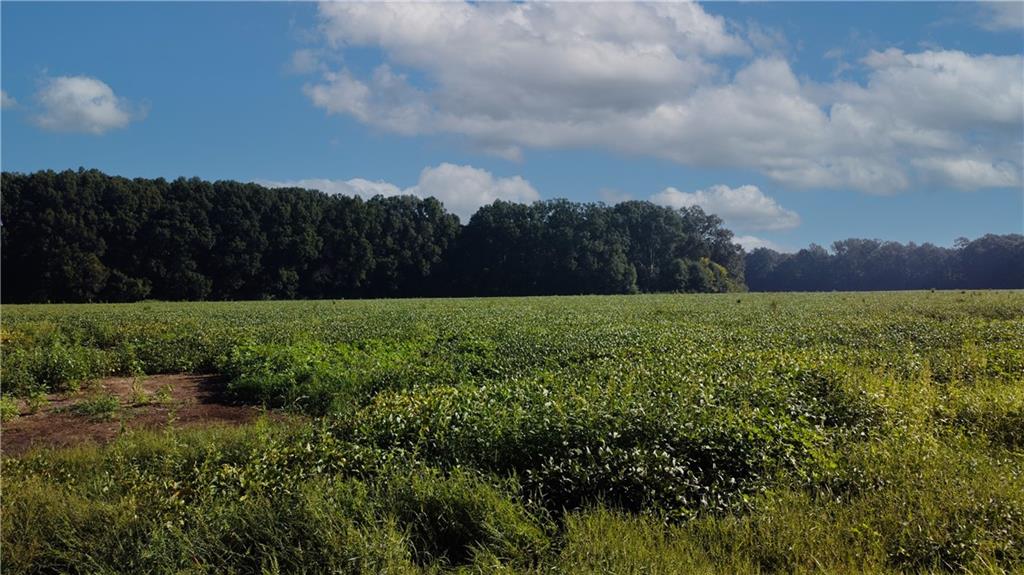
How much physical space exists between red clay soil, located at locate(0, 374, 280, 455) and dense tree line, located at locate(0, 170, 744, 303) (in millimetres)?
55874

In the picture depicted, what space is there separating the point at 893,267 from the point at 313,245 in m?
92.0

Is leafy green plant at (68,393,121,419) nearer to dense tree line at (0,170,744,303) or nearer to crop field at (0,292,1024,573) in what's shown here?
crop field at (0,292,1024,573)

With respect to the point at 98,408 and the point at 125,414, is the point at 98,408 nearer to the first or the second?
the point at 98,408

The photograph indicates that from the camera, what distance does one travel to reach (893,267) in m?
104

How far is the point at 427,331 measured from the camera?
63.2 feet

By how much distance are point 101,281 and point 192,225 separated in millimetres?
11168

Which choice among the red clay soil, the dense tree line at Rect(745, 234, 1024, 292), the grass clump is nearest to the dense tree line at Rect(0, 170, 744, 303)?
the dense tree line at Rect(745, 234, 1024, 292)

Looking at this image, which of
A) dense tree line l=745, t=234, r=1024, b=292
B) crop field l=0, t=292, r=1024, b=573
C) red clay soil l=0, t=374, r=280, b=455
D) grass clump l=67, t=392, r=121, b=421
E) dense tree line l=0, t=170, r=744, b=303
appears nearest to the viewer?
crop field l=0, t=292, r=1024, b=573

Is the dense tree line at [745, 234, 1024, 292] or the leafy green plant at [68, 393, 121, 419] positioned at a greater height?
the dense tree line at [745, 234, 1024, 292]

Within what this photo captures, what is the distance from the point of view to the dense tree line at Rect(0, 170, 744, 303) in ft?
197

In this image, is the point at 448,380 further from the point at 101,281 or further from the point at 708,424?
the point at 101,281

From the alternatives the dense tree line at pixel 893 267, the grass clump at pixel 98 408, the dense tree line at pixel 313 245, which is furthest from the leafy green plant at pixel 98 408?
the dense tree line at pixel 893 267

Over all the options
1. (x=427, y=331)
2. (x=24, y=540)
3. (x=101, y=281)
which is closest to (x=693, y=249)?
(x=101, y=281)

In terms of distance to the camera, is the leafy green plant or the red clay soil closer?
the red clay soil
